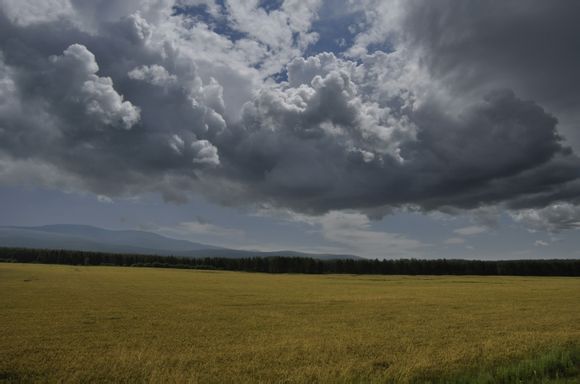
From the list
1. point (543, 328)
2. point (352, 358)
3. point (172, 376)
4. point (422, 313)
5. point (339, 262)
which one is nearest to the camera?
point (172, 376)

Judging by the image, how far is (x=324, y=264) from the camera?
529 ft

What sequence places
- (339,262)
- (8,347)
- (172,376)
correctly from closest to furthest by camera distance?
(172,376) < (8,347) < (339,262)

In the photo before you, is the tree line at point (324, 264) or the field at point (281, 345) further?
the tree line at point (324, 264)

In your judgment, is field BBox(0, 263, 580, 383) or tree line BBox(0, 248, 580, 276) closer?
field BBox(0, 263, 580, 383)

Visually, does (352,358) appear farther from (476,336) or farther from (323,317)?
(323,317)

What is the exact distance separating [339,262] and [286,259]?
20.0 metres

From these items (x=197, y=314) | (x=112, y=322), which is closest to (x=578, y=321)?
(x=197, y=314)

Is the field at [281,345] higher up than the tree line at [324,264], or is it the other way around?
the tree line at [324,264]

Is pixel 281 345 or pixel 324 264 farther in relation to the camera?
pixel 324 264

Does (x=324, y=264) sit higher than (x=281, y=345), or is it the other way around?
(x=324, y=264)

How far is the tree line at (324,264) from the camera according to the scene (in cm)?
14262

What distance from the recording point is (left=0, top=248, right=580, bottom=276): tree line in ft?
468

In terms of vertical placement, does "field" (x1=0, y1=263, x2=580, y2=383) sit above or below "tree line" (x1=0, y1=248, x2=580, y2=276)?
below

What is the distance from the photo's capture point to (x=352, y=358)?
14.9 metres
